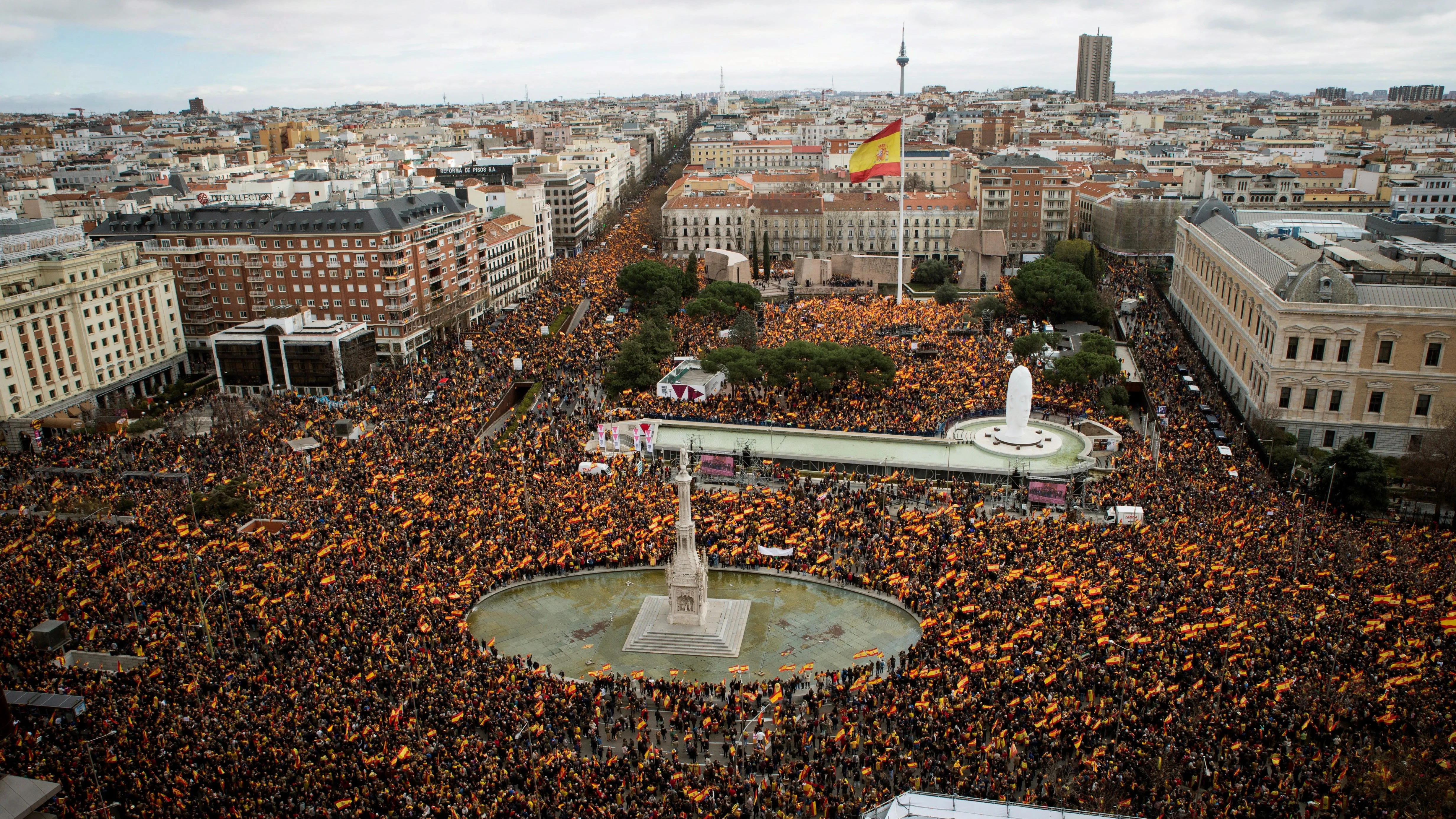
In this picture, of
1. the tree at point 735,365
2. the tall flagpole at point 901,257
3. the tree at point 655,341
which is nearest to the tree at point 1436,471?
the tree at point 735,365

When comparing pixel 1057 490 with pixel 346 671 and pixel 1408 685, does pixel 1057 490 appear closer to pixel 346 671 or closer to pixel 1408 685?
pixel 1408 685

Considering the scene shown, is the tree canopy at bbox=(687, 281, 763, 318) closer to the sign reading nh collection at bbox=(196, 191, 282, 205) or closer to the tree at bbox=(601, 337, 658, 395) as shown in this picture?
the tree at bbox=(601, 337, 658, 395)

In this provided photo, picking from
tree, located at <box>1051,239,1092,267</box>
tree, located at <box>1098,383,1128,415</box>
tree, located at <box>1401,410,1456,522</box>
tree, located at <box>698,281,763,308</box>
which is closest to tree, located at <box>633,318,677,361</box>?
tree, located at <box>698,281,763,308</box>

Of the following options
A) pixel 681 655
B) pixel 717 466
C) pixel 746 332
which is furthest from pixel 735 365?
pixel 681 655

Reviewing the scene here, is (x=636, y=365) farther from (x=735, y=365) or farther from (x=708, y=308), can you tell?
(x=708, y=308)

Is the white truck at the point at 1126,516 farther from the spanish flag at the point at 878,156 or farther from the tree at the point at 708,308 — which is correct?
the tree at the point at 708,308
